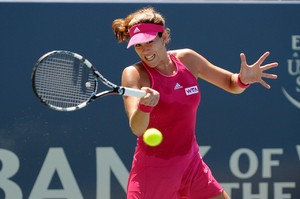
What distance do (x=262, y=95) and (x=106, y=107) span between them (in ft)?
3.47

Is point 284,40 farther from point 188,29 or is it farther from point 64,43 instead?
point 64,43

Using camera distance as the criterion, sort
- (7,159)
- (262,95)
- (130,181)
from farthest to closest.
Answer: (262,95) → (7,159) → (130,181)

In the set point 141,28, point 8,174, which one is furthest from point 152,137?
point 8,174

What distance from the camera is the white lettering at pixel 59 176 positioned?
15.8ft

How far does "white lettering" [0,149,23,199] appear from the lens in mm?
4789

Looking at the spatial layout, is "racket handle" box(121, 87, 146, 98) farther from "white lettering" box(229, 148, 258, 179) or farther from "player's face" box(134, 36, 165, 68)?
"white lettering" box(229, 148, 258, 179)

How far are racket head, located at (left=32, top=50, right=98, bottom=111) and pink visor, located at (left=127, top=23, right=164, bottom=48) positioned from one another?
29 centimetres

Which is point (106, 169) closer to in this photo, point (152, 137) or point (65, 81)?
point (65, 81)

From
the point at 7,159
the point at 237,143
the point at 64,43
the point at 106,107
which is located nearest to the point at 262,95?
the point at 237,143

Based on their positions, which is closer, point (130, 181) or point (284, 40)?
point (130, 181)

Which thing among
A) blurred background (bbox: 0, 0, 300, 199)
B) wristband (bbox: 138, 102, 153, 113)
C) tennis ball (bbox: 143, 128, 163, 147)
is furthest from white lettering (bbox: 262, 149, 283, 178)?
wristband (bbox: 138, 102, 153, 113)

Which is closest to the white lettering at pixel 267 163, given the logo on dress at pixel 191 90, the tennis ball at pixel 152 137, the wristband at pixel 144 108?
the logo on dress at pixel 191 90

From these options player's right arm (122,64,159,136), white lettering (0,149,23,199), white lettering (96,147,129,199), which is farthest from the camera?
white lettering (96,147,129,199)

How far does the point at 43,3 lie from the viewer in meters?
4.82
